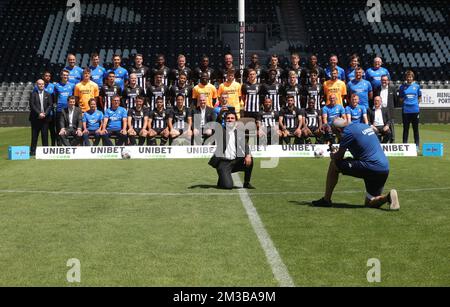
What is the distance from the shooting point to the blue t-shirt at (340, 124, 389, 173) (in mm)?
9086

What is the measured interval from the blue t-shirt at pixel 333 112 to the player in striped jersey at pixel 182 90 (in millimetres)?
3472

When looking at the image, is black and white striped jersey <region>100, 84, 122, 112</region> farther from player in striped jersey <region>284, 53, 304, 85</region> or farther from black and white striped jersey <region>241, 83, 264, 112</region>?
player in striped jersey <region>284, 53, 304, 85</region>

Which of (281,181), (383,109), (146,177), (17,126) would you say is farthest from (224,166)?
(17,126)

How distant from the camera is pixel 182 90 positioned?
57.3ft

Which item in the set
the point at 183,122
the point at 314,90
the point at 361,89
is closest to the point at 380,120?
the point at 361,89

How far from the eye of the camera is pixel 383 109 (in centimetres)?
1747

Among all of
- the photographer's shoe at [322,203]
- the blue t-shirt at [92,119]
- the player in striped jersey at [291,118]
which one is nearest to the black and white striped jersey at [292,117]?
the player in striped jersey at [291,118]

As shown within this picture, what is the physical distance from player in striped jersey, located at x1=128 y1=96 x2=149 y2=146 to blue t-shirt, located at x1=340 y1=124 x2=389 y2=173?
8877mm

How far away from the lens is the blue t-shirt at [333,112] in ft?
56.1

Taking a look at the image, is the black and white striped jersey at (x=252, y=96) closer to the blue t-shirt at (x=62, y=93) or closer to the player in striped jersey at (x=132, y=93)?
the player in striped jersey at (x=132, y=93)

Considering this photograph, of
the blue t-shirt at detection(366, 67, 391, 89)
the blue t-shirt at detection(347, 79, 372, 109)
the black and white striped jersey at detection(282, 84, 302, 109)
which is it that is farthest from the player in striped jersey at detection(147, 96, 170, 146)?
the blue t-shirt at detection(366, 67, 391, 89)

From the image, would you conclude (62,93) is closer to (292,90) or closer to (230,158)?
(292,90)
